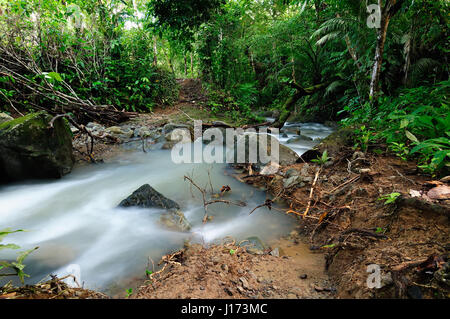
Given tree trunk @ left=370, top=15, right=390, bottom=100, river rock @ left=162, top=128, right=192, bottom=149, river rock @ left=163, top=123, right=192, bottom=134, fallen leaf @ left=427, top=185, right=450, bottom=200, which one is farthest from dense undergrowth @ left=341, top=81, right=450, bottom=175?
river rock @ left=163, top=123, right=192, bottom=134

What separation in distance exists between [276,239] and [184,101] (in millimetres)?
8127

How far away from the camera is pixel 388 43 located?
5.57m

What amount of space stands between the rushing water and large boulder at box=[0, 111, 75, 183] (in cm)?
19

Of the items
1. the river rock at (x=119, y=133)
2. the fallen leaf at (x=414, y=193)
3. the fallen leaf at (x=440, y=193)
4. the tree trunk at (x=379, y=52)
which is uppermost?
the tree trunk at (x=379, y=52)

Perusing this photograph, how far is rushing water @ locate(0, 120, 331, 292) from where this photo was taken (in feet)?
6.19

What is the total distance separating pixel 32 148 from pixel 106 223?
1.77m

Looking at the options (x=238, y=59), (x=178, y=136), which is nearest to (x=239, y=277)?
(x=178, y=136)

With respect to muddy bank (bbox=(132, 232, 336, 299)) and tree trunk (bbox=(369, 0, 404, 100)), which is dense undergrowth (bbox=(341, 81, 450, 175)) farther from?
muddy bank (bbox=(132, 232, 336, 299))

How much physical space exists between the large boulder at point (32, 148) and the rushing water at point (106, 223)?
188mm

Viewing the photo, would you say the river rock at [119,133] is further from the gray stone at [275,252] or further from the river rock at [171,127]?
the gray stone at [275,252]

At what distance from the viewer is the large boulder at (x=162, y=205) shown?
2.33 m

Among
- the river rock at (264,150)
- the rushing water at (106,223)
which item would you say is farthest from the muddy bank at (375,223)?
the river rock at (264,150)
